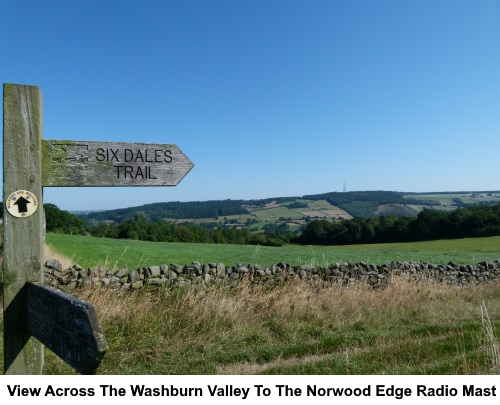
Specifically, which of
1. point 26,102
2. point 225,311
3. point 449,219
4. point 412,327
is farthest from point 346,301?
point 449,219

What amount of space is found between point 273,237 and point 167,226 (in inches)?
519

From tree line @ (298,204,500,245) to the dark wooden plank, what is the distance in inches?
1991

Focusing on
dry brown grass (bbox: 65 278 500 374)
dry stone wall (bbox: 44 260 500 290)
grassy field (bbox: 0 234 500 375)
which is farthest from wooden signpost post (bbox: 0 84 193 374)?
dry stone wall (bbox: 44 260 500 290)

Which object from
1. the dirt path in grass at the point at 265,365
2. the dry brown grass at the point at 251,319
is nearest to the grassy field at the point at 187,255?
the dry brown grass at the point at 251,319

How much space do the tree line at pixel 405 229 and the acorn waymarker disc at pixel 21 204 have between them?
5046cm

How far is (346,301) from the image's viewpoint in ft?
23.8

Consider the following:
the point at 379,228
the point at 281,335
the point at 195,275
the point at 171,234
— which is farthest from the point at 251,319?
the point at 379,228

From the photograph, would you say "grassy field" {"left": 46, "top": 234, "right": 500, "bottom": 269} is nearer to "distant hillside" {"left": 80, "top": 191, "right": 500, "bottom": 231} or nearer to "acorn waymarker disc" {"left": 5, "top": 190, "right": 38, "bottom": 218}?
"acorn waymarker disc" {"left": 5, "top": 190, "right": 38, "bottom": 218}

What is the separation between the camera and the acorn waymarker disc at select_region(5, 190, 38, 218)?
235cm

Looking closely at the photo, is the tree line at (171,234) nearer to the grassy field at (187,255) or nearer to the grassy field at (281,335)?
the grassy field at (187,255)

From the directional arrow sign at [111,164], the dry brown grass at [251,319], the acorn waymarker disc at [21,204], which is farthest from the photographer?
the dry brown grass at [251,319]

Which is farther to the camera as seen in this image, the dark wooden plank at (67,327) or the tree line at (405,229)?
the tree line at (405,229)

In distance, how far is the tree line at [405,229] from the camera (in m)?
53.0
